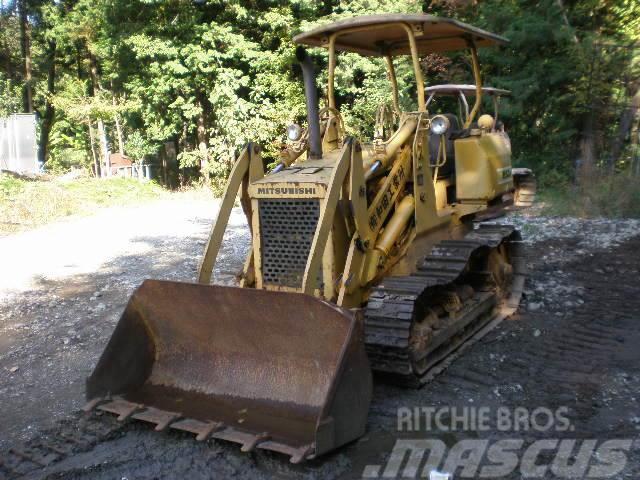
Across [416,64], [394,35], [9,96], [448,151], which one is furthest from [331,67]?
[9,96]

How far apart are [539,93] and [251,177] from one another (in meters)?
12.6

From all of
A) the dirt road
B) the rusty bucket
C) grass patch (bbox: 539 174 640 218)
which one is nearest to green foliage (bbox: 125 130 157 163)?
the dirt road

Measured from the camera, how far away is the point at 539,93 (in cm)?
1594

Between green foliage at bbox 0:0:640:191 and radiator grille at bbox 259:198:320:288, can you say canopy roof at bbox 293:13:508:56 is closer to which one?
radiator grille at bbox 259:198:320:288

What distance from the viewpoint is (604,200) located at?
41.1ft

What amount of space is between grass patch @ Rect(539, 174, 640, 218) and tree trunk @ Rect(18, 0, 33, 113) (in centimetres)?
2528

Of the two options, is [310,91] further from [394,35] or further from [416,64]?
[394,35]

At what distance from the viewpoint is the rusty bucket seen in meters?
3.82

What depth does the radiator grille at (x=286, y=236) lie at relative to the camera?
492 cm

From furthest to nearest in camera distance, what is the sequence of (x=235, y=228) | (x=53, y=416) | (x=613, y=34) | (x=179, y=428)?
(x=613, y=34), (x=235, y=228), (x=53, y=416), (x=179, y=428)

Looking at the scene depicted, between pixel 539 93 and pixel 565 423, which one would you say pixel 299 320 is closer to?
pixel 565 423

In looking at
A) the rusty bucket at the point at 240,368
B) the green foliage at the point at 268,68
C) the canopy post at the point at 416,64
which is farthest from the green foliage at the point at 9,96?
the rusty bucket at the point at 240,368

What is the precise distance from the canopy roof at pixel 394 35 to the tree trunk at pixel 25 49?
2719cm

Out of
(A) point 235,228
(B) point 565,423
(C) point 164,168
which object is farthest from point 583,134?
(C) point 164,168
